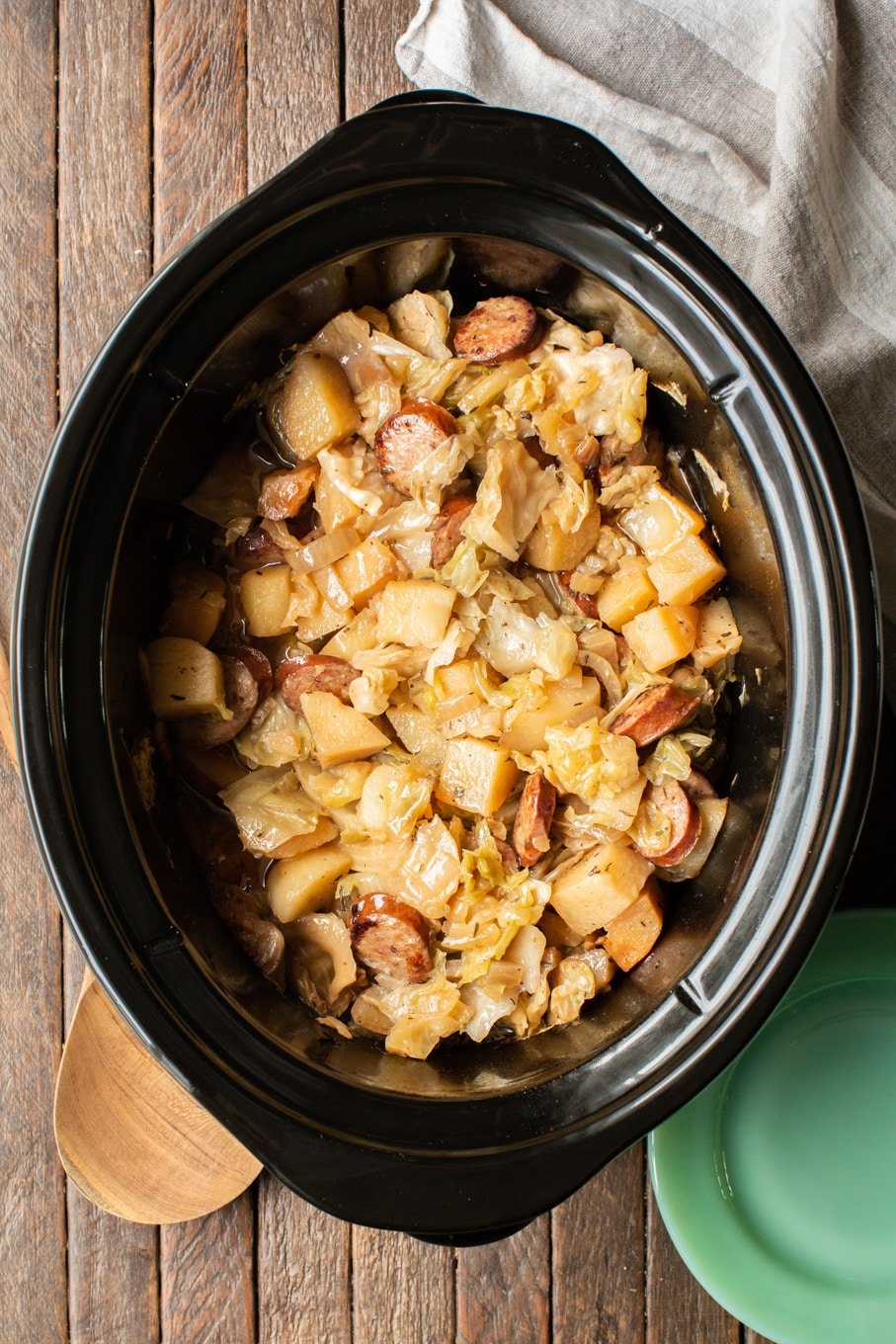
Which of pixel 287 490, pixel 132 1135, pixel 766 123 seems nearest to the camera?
pixel 287 490

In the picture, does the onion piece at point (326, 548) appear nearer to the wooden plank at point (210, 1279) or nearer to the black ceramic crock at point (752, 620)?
the black ceramic crock at point (752, 620)

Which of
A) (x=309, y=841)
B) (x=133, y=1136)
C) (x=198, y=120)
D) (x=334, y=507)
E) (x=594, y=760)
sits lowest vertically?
(x=133, y=1136)

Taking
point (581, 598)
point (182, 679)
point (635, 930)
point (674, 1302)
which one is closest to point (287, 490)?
point (182, 679)

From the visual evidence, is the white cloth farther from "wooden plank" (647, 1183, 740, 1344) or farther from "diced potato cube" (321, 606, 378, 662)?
"wooden plank" (647, 1183, 740, 1344)

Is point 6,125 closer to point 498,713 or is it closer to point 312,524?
point 312,524

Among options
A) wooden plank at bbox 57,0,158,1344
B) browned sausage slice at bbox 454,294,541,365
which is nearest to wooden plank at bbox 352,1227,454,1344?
browned sausage slice at bbox 454,294,541,365

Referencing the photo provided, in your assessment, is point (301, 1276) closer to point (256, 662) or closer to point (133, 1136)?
point (133, 1136)

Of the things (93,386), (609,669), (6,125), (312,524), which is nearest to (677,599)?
(609,669)

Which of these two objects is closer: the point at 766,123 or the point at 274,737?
the point at 274,737
